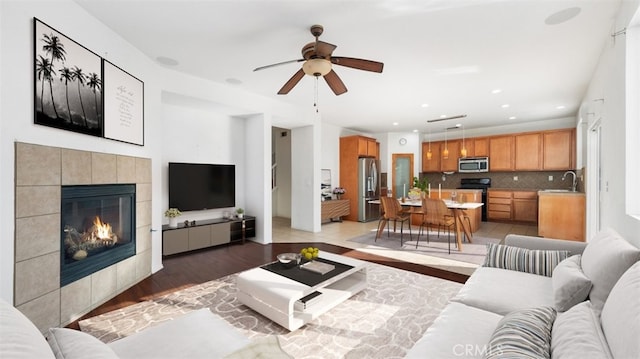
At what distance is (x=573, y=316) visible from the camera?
3.55ft

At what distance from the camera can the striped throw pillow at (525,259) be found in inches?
82.0

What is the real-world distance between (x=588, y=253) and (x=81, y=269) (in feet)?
12.7

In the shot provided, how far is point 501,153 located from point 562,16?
544cm

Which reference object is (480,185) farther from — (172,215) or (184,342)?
(184,342)

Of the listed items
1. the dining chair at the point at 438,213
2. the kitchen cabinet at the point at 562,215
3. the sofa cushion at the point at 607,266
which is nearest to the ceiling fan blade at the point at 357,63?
the sofa cushion at the point at 607,266

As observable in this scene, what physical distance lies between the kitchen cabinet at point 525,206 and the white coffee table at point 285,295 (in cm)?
607

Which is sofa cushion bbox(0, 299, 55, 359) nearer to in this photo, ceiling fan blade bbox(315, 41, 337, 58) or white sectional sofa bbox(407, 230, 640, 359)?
white sectional sofa bbox(407, 230, 640, 359)

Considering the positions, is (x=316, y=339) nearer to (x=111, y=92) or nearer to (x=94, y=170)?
(x=94, y=170)

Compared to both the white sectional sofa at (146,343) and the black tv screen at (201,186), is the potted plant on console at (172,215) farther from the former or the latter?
the white sectional sofa at (146,343)

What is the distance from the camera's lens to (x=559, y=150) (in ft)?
20.6

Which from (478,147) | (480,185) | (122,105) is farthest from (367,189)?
(122,105)

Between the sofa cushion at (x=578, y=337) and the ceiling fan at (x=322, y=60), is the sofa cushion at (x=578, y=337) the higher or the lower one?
the lower one

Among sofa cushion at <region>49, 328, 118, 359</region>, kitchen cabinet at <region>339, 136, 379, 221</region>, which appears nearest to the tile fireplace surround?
sofa cushion at <region>49, 328, 118, 359</region>

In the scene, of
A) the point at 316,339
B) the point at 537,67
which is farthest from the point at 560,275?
the point at 537,67
